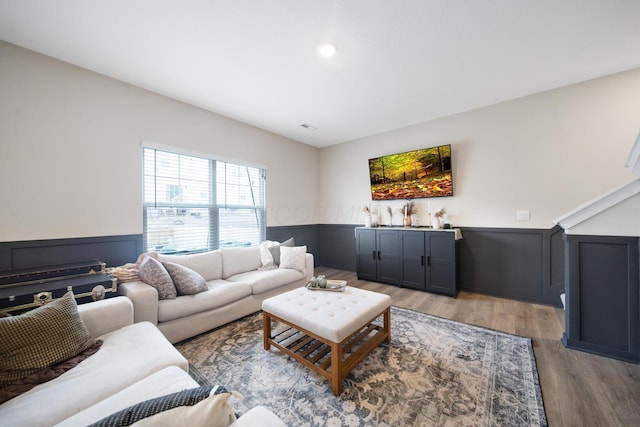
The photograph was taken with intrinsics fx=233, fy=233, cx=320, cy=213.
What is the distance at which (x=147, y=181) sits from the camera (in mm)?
2881

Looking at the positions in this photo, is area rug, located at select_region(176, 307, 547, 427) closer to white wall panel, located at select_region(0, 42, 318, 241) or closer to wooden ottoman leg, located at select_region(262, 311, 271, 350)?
wooden ottoman leg, located at select_region(262, 311, 271, 350)

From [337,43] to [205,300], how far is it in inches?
107

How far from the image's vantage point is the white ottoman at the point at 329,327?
163 centimetres

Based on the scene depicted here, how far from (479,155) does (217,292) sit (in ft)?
12.9

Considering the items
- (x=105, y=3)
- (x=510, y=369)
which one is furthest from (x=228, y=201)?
(x=510, y=369)

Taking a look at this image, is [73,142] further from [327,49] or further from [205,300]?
[327,49]

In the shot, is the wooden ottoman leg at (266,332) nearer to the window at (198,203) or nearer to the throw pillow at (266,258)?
the throw pillow at (266,258)

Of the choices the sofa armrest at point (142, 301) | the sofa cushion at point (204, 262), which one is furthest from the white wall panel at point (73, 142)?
the sofa armrest at point (142, 301)

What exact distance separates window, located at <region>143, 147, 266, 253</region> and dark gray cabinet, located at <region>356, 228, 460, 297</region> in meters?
1.90

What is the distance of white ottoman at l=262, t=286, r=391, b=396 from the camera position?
163cm

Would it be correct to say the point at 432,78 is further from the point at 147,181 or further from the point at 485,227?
the point at 147,181

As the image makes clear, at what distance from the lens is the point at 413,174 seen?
393cm

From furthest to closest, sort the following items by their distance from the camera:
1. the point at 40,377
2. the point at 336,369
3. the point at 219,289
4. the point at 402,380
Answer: the point at 219,289 < the point at 402,380 < the point at 336,369 < the point at 40,377

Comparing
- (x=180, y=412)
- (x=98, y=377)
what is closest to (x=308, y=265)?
(x=98, y=377)
